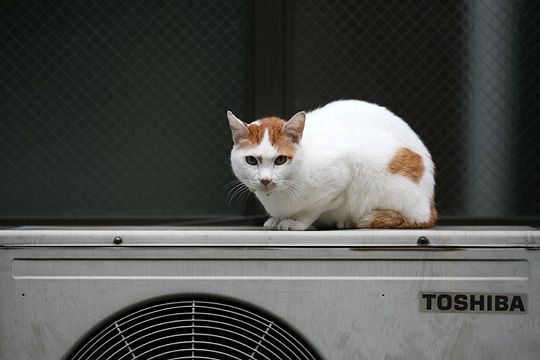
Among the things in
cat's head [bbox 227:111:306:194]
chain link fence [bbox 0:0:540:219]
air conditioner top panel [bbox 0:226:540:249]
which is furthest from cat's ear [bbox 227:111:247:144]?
chain link fence [bbox 0:0:540:219]

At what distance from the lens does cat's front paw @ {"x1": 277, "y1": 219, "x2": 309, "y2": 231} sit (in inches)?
48.4

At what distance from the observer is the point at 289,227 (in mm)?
1228

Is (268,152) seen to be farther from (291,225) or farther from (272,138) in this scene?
(291,225)

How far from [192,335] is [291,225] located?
1.21 ft

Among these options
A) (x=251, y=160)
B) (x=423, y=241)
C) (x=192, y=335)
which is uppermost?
(x=251, y=160)

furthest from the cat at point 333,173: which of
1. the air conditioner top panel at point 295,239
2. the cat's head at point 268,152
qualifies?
the air conditioner top panel at point 295,239

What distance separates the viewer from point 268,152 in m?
1.17

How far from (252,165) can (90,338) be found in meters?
0.44

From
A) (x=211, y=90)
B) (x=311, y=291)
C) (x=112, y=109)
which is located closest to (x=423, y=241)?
(x=311, y=291)

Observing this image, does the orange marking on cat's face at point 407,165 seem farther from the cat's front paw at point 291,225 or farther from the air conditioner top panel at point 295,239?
the air conditioner top panel at point 295,239

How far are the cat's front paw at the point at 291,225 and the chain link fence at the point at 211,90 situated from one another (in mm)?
625

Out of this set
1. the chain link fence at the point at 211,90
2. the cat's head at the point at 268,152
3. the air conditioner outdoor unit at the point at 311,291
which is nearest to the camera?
the air conditioner outdoor unit at the point at 311,291

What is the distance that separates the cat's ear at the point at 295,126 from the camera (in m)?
1.18

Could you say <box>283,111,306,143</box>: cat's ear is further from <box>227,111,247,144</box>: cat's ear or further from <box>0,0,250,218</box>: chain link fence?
<box>0,0,250,218</box>: chain link fence
